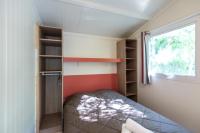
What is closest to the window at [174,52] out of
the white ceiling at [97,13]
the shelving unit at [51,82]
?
the white ceiling at [97,13]

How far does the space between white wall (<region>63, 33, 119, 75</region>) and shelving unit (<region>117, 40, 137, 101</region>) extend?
24 cm

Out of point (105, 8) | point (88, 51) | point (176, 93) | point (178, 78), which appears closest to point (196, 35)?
point (178, 78)

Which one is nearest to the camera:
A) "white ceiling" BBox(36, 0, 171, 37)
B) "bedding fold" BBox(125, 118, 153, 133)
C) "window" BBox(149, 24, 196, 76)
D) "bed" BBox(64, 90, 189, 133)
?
"bedding fold" BBox(125, 118, 153, 133)

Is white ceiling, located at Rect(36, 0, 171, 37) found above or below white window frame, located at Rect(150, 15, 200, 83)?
above

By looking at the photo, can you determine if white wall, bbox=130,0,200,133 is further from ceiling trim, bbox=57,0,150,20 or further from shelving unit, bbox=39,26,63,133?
shelving unit, bbox=39,26,63,133

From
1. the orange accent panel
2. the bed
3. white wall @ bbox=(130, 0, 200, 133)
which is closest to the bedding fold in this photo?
the bed

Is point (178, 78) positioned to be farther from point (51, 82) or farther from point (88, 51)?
point (51, 82)

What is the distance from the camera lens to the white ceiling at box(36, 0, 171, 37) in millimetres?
2127

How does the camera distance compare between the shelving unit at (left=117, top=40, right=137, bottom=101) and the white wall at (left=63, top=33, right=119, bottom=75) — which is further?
the shelving unit at (left=117, top=40, right=137, bottom=101)

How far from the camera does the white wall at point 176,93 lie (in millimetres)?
1893

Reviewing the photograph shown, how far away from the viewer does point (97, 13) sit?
7.82 feet

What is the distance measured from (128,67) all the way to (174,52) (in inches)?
47.8

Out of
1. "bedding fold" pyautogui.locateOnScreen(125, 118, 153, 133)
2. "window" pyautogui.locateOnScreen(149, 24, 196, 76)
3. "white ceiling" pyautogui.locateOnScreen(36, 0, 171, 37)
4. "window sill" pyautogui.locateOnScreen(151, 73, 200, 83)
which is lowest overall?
"bedding fold" pyautogui.locateOnScreen(125, 118, 153, 133)

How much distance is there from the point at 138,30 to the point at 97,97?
6.37 feet
